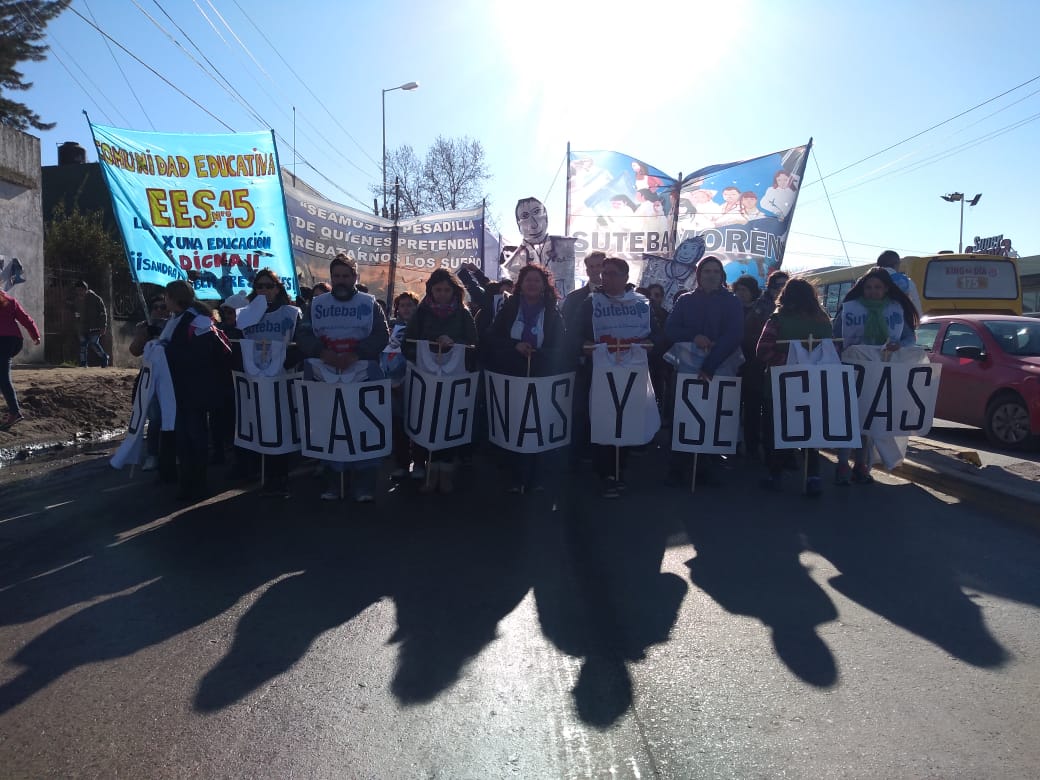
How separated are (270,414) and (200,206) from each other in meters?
3.50

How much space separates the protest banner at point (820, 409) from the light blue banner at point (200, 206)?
5.79 metres

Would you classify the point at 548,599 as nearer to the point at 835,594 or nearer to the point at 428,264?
the point at 835,594

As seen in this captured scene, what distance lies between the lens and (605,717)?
316cm

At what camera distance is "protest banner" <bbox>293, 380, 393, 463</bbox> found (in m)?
6.67

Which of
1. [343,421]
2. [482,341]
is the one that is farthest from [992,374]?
[343,421]

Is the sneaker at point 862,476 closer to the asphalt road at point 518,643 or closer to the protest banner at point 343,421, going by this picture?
the asphalt road at point 518,643

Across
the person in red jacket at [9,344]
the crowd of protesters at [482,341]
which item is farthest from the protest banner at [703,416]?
the person in red jacket at [9,344]

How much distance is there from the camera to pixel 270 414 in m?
6.93

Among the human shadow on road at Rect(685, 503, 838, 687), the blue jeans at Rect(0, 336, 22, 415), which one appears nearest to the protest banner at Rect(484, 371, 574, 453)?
the human shadow on road at Rect(685, 503, 838, 687)

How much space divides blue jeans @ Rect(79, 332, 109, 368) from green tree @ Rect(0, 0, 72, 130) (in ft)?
23.8

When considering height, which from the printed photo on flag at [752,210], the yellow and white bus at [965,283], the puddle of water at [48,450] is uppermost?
the printed photo on flag at [752,210]

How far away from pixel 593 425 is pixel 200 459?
3305mm

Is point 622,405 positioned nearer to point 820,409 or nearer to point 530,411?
point 530,411

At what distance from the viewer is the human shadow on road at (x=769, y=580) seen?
12.3 ft
